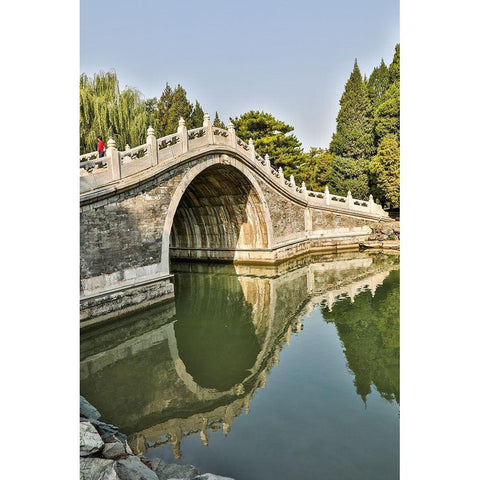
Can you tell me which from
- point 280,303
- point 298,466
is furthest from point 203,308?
point 298,466

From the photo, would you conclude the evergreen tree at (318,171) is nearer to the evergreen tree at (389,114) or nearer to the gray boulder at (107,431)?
the evergreen tree at (389,114)

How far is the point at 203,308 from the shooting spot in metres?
10.9

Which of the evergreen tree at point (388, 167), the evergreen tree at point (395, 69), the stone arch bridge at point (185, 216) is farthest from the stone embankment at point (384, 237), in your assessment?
the evergreen tree at point (395, 69)

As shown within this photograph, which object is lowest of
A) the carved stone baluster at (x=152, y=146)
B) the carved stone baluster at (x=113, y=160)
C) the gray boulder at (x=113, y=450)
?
the gray boulder at (x=113, y=450)

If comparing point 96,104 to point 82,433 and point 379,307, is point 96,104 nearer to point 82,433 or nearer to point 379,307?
point 379,307

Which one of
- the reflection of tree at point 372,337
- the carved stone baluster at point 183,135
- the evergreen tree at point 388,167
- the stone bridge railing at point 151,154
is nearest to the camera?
the reflection of tree at point 372,337

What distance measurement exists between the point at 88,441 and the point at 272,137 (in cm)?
2286

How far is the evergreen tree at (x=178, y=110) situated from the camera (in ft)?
92.2

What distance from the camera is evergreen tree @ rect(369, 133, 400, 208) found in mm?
21422

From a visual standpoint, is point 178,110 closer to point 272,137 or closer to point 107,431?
point 272,137

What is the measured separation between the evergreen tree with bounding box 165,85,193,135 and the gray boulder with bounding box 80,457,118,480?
26230 mm

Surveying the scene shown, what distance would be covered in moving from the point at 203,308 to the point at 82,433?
7.20 metres

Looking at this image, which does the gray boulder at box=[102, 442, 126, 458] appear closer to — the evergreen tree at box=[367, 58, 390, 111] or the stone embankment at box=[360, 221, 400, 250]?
the stone embankment at box=[360, 221, 400, 250]

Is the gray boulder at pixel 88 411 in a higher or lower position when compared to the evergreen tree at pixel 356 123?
lower
